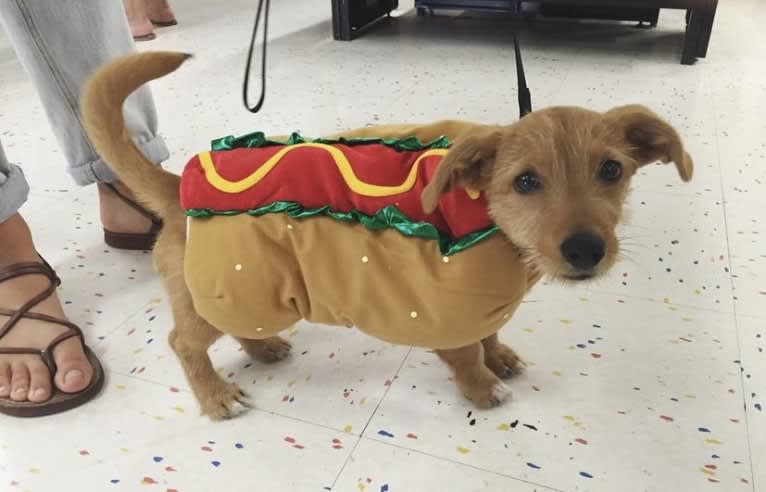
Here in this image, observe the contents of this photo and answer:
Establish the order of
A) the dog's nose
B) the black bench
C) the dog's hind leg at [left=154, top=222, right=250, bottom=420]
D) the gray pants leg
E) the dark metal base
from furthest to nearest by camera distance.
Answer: the dark metal base → the black bench → the gray pants leg → the dog's hind leg at [left=154, top=222, right=250, bottom=420] → the dog's nose

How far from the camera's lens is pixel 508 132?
0.73 metres

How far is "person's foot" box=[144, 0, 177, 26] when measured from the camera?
3.22 meters

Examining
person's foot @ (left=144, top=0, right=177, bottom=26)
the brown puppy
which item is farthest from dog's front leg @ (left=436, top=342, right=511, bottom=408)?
person's foot @ (left=144, top=0, right=177, bottom=26)

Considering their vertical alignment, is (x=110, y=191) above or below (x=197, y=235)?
below

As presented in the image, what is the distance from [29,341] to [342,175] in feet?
2.13

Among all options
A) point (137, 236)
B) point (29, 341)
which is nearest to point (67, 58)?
point (137, 236)

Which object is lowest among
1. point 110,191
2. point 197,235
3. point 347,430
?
point 347,430

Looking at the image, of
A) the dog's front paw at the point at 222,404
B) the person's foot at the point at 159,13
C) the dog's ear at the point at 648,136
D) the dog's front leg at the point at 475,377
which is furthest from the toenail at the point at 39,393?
the person's foot at the point at 159,13

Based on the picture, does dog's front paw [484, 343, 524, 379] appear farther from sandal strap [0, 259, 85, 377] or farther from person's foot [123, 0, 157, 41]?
person's foot [123, 0, 157, 41]

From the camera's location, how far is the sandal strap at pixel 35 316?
1.01m

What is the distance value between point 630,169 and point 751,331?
22.7 inches

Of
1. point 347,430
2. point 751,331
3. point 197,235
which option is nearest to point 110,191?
point 197,235

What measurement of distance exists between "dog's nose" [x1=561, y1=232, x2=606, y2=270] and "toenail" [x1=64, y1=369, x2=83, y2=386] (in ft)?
2.57

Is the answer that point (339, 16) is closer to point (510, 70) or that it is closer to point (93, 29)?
point (510, 70)
